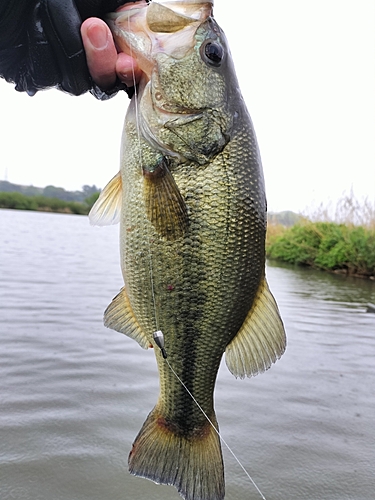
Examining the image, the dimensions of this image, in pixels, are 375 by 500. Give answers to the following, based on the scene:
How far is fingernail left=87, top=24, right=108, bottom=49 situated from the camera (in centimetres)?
226

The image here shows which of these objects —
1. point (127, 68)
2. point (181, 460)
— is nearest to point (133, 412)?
point (181, 460)

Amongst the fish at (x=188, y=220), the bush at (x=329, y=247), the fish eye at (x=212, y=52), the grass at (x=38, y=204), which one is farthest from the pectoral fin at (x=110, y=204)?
the grass at (x=38, y=204)

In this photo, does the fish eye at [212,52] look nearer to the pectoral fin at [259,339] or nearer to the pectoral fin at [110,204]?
the pectoral fin at [110,204]

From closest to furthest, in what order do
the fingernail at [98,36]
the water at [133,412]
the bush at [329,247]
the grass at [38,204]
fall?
1. the fingernail at [98,36]
2. the water at [133,412]
3. the bush at [329,247]
4. the grass at [38,204]

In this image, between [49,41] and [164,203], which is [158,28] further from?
[164,203]

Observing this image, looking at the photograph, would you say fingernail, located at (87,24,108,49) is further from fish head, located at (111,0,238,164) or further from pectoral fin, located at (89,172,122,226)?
pectoral fin, located at (89,172,122,226)

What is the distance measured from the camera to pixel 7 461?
3766 millimetres

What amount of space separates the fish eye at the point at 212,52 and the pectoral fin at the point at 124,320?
3.91ft

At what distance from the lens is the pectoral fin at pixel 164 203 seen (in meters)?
2.14

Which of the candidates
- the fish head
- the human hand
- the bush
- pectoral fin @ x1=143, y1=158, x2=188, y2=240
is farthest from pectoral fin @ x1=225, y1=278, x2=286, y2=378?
the bush

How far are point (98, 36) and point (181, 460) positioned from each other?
6.70ft

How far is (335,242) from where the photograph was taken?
23.4 meters

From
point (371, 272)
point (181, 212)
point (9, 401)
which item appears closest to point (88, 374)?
point (9, 401)

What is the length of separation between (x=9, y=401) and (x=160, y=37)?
391 centimetres
